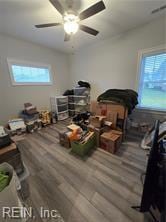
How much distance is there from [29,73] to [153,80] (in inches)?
145

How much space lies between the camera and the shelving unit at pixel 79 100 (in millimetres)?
4066

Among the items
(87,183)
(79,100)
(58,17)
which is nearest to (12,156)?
(87,183)

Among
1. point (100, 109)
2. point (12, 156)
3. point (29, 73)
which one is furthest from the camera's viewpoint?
point (29, 73)

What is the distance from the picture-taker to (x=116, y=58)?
320 cm

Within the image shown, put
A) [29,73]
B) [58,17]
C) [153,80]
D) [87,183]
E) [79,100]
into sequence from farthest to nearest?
[79,100] → [29,73] → [153,80] → [58,17] → [87,183]

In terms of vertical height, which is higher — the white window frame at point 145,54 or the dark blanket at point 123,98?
the white window frame at point 145,54

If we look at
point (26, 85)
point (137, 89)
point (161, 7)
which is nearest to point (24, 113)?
point (26, 85)

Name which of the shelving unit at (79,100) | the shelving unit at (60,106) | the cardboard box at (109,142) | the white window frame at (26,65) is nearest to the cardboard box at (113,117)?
the cardboard box at (109,142)

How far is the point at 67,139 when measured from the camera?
232 centimetres

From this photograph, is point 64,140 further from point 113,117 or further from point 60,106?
point 60,106

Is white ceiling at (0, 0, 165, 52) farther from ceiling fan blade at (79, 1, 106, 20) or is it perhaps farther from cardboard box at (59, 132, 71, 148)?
cardboard box at (59, 132, 71, 148)

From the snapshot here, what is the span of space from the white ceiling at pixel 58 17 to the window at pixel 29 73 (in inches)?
29.4

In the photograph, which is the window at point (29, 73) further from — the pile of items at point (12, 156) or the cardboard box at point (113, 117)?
the cardboard box at point (113, 117)

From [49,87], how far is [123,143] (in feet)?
10.6
